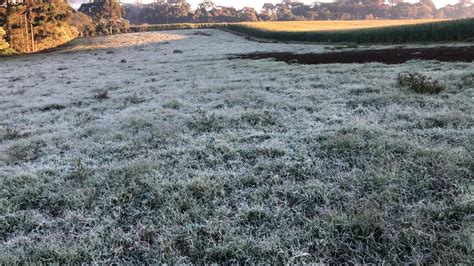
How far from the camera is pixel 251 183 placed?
4953mm

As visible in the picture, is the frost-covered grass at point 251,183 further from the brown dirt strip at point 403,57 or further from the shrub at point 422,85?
the brown dirt strip at point 403,57

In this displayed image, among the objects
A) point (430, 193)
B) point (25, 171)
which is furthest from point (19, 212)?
point (430, 193)

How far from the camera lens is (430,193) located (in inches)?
164

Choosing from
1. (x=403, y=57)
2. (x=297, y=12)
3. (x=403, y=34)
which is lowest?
(x=403, y=57)

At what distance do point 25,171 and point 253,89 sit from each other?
801 centimetres

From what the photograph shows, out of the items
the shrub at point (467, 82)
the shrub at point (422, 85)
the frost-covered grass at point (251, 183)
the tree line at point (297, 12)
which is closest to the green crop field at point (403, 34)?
the shrub at point (467, 82)

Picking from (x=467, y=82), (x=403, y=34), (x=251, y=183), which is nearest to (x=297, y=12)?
(x=403, y=34)

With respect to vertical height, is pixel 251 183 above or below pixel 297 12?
below

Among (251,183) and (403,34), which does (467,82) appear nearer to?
A: (251,183)

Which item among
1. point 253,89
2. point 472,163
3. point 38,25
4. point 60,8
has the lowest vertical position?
point 472,163

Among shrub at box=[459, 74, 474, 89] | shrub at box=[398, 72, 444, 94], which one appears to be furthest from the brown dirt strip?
shrub at box=[398, 72, 444, 94]

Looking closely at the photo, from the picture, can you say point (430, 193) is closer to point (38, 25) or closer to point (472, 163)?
point (472, 163)

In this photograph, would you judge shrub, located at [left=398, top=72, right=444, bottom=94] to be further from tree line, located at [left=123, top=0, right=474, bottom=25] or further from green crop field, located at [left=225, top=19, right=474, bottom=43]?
tree line, located at [left=123, top=0, right=474, bottom=25]

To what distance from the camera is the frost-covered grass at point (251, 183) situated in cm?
346
